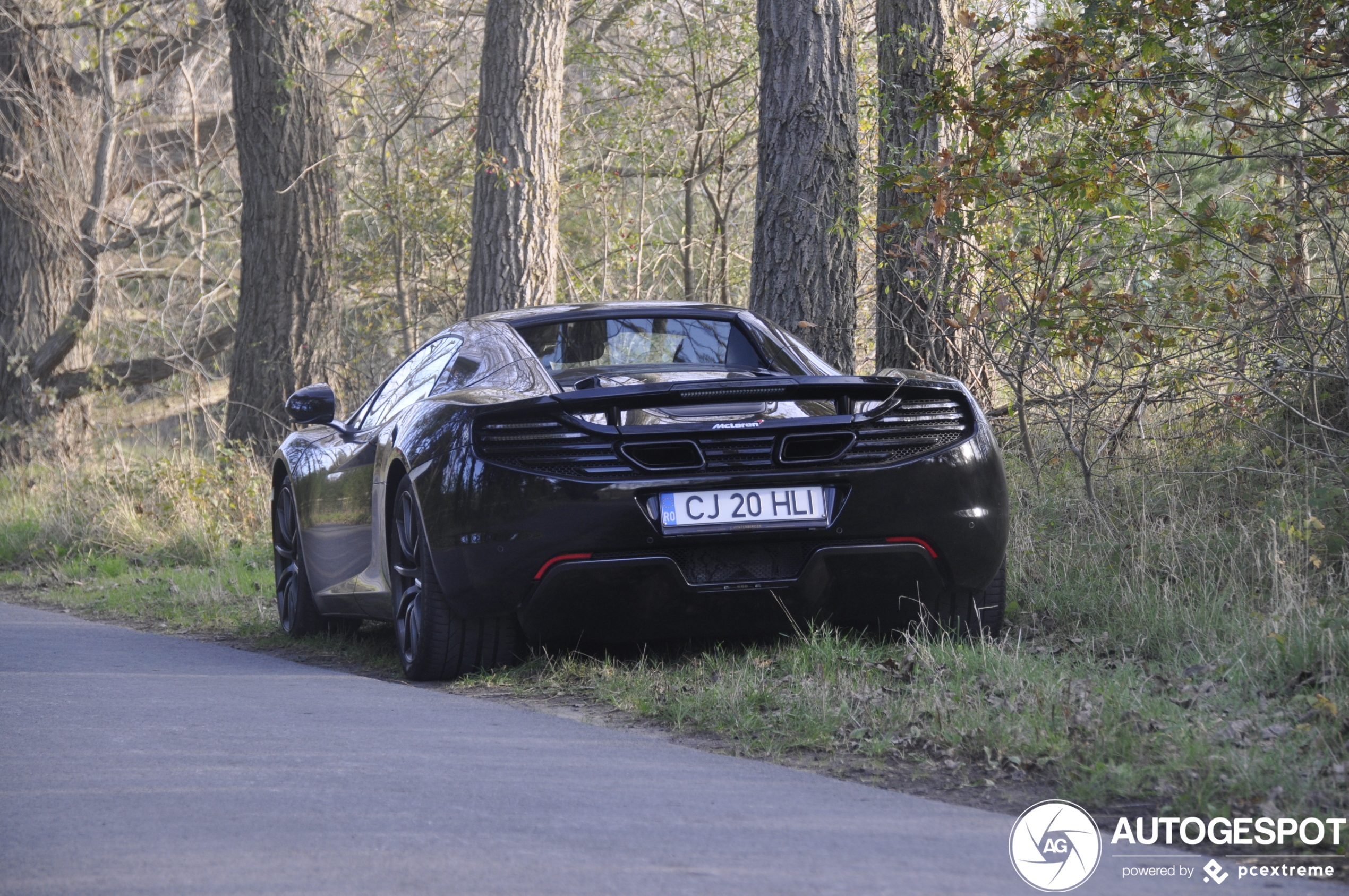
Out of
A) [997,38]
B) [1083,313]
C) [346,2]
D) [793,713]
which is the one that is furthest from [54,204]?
[793,713]

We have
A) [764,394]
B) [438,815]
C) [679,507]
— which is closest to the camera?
[438,815]

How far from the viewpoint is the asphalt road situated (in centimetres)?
294

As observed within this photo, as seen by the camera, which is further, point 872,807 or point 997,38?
point 997,38

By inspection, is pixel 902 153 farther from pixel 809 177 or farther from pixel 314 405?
pixel 314 405

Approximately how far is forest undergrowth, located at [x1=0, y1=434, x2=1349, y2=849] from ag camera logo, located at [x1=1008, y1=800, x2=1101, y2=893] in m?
0.14

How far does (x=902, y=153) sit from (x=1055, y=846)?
6400 mm

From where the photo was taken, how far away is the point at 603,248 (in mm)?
18969

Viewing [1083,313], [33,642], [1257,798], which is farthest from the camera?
[1083,313]

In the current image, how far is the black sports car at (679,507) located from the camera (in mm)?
4871

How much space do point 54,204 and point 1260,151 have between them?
15.9m

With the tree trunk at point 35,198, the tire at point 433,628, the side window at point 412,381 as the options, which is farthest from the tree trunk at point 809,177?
the tree trunk at point 35,198

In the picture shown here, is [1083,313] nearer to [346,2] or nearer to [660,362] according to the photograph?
[660,362]

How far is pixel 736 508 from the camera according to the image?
16.1 feet

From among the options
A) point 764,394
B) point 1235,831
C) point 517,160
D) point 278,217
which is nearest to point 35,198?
point 278,217
